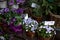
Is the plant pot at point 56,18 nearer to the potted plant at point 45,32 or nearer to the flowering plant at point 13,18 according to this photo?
the potted plant at point 45,32

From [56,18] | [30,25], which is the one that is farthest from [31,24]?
[56,18]

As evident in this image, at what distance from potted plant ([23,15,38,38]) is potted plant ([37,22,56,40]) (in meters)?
0.06

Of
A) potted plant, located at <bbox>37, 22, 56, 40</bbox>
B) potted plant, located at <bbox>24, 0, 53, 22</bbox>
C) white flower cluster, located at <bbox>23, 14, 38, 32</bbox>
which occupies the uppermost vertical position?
potted plant, located at <bbox>24, 0, 53, 22</bbox>

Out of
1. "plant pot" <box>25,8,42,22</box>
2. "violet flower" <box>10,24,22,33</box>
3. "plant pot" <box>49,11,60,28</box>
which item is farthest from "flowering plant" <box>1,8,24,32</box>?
"plant pot" <box>49,11,60,28</box>

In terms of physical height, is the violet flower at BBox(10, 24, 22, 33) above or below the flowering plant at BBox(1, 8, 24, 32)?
below

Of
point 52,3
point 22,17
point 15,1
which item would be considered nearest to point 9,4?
point 15,1

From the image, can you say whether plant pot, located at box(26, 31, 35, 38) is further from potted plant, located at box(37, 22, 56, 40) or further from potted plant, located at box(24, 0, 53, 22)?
potted plant, located at box(24, 0, 53, 22)

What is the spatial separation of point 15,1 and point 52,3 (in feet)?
1.27

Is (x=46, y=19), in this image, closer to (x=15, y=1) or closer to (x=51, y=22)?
(x=51, y=22)

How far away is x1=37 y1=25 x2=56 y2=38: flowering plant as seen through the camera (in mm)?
1657

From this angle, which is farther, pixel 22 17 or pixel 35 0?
pixel 35 0

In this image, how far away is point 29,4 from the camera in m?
1.96

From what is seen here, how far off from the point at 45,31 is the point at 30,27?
15 centimetres

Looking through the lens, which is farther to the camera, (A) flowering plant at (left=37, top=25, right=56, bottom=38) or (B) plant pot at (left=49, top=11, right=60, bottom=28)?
(B) plant pot at (left=49, top=11, right=60, bottom=28)
